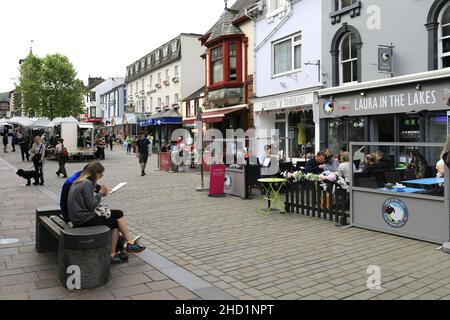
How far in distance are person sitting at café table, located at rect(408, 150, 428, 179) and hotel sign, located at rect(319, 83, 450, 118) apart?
3.77m

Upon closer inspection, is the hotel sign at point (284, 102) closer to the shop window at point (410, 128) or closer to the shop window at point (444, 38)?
the shop window at point (410, 128)

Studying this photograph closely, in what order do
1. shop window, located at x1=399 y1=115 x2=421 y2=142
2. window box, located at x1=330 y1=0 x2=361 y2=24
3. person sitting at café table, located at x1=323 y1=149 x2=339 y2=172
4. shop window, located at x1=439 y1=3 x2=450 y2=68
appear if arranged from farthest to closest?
window box, located at x1=330 y1=0 x2=361 y2=24 < shop window, located at x1=399 y1=115 x2=421 y2=142 < shop window, located at x1=439 y1=3 x2=450 y2=68 < person sitting at café table, located at x1=323 y1=149 x2=339 y2=172

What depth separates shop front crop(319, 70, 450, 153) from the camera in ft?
38.1

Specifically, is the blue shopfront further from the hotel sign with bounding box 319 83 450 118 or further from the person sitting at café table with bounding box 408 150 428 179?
the person sitting at café table with bounding box 408 150 428 179

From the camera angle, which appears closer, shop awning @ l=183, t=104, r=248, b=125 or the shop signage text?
the shop signage text

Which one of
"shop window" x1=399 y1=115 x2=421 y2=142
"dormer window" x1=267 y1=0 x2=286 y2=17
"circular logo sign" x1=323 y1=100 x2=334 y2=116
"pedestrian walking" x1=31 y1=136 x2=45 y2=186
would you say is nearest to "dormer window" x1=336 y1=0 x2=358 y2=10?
"dormer window" x1=267 y1=0 x2=286 y2=17

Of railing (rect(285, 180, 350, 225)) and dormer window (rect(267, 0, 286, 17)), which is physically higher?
dormer window (rect(267, 0, 286, 17))

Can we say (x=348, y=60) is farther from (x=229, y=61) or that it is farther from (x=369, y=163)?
(x=229, y=61)

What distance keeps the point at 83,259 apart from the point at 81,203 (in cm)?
83

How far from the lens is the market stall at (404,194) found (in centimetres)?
639

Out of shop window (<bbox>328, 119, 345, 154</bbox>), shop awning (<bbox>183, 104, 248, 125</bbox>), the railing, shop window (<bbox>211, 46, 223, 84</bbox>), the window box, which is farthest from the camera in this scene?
shop window (<bbox>211, 46, 223, 84</bbox>)

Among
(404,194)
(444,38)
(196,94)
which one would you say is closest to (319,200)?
(404,194)

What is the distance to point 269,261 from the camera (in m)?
5.70

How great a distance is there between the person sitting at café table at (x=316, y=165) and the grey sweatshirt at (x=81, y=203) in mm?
5954
